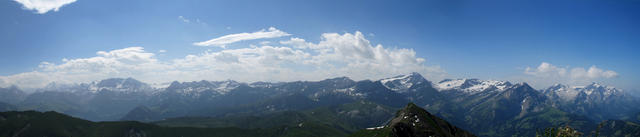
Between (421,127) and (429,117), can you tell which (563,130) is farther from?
(429,117)

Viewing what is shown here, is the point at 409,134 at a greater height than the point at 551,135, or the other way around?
the point at 551,135

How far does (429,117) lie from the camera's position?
145875 millimetres

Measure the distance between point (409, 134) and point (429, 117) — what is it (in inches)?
946

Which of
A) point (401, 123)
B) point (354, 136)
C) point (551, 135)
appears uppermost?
point (551, 135)

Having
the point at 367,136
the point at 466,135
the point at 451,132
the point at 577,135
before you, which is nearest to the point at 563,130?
the point at 577,135

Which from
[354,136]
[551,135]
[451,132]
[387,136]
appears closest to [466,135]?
[451,132]

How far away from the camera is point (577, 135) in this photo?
21.8 m

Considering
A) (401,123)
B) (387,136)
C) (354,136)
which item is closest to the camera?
(387,136)

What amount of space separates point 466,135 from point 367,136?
52.4 m

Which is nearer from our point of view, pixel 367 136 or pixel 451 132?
pixel 451 132

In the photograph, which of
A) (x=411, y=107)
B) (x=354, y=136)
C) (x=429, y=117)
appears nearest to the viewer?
(x=429, y=117)

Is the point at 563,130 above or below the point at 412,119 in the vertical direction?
above

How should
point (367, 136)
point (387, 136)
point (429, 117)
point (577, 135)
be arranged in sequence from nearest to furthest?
point (577, 135) → point (387, 136) → point (429, 117) → point (367, 136)

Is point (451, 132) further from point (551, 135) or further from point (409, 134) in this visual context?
point (551, 135)
